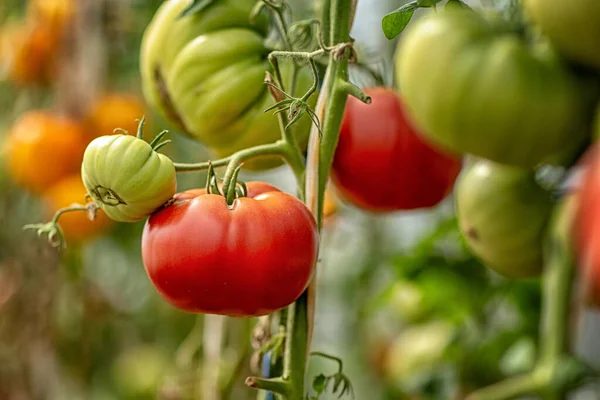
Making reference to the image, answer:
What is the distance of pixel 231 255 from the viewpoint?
1.43ft

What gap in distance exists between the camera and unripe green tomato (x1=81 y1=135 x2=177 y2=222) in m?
0.44

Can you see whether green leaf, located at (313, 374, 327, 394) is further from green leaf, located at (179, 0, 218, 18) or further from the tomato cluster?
green leaf, located at (179, 0, 218, 18)

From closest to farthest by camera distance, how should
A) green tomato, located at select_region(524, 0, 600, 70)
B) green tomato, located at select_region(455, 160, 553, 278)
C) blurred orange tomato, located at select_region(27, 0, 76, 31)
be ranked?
green tomato, located at select_region(524, 0, 600, 70) → green tomato, located at select_region(455, 160, 553, 278) → blurred orange tomato, located at select_region(27, 0, 76, 31)

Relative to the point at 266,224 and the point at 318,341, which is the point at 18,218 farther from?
the point at 266,224

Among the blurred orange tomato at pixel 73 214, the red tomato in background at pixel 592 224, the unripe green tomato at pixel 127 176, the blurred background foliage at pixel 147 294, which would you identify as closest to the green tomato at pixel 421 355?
the blurred background foliage at pixel 147 294

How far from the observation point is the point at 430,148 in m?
0.63

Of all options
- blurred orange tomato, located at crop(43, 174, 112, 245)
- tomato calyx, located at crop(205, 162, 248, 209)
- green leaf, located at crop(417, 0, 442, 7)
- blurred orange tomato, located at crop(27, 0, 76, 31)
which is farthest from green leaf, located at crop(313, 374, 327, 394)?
blurred orange tomato, located at crop(27, 0, 76, 31)

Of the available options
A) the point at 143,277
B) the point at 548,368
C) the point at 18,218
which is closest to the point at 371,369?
the point at 143,277

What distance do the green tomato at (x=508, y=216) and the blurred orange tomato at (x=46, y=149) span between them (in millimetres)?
774

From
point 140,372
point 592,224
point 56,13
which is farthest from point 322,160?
point 140,372

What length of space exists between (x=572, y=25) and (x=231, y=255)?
8.6 inches

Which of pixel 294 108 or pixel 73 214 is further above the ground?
pixel 294 108

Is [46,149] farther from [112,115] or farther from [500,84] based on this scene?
[500,84]

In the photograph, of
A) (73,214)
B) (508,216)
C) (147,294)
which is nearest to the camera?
(508,216)
